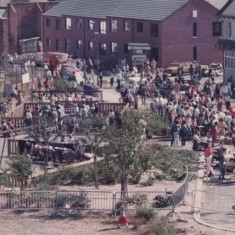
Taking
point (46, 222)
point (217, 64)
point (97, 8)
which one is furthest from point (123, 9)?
point (46, 222)

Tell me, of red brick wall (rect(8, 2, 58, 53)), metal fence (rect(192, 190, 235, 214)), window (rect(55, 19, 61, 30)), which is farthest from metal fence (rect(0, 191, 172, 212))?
red brick wall (rect(8, 2, 58, 53))

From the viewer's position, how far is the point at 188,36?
83812 millimetres

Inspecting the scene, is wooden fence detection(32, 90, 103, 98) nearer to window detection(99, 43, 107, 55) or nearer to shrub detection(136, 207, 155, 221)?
window detection(99, 43, 107, 55)

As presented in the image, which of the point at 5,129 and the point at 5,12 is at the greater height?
the point at 5,12

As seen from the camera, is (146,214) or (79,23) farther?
(79,23)

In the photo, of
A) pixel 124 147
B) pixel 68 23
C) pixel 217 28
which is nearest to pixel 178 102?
pixel 217 28

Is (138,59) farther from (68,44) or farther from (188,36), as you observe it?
(68,44)

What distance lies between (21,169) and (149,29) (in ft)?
141

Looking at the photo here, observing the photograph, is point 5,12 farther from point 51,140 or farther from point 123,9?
point 51,140

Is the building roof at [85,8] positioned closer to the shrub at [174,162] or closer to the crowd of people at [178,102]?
the crowd of people at [178,102]

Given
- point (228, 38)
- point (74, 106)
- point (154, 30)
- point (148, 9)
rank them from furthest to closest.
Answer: point (148, 9)
point (154, 30)
point (228, 38)
point (74, 106)

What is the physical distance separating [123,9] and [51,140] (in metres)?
37.4

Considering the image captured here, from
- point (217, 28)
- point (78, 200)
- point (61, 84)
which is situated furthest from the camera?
point (217, 28)

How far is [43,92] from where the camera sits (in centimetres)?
6316
